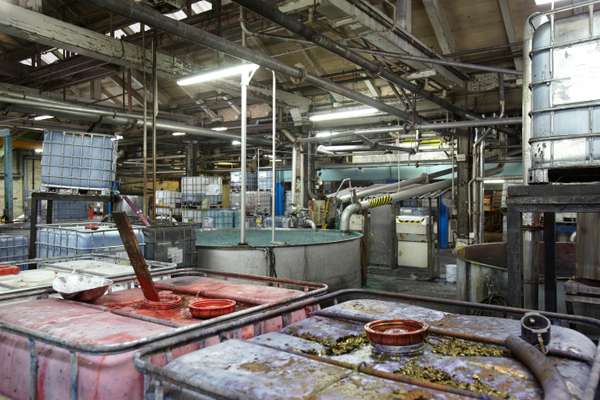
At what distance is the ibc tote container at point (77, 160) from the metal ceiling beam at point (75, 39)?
1564mm

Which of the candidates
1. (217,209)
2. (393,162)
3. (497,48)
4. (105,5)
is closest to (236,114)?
(217,209)

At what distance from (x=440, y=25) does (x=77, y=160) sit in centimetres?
672

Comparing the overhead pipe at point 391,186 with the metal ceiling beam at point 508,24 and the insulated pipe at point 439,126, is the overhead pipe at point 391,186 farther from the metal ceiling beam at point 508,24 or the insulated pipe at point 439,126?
the metal ceiling beam at point 508,24

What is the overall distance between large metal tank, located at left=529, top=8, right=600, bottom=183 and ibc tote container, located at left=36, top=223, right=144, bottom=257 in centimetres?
463

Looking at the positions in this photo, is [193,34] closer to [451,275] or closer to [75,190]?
[75,190]

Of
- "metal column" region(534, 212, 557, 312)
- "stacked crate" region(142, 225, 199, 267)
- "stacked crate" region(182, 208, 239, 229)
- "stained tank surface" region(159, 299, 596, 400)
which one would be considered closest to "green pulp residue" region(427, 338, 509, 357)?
"stained tank surface" region(159, 299, 596, 400)

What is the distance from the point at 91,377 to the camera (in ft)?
6.11

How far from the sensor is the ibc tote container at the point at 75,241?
5.17 m

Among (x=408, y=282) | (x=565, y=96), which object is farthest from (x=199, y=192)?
(x=565, y=96)

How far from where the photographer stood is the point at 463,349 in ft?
6.39

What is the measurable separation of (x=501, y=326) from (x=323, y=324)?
3.08ft

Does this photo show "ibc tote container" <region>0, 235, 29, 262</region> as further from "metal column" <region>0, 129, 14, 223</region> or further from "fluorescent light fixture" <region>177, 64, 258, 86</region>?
"metal column" <region>0, 129, 14, 223</region>

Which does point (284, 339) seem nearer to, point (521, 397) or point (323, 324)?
point (323, 324)

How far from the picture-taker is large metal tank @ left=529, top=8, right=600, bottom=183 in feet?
10.3
